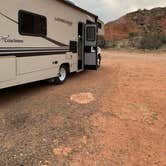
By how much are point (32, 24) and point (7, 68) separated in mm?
1589

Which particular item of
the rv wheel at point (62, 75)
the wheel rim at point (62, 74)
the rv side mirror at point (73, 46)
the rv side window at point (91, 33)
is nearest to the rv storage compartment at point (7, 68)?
the rv wheel at point (62, 75)

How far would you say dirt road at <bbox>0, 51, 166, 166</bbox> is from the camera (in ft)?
14.1

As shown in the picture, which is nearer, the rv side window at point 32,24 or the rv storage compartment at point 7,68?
the rv storage compartment at point 7,68

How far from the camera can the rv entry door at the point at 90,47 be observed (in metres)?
10.9

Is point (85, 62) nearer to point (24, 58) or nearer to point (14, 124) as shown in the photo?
point (24, 58)

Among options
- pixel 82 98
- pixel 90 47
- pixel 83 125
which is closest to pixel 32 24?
pixel 82 98

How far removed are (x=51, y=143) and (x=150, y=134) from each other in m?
1.82

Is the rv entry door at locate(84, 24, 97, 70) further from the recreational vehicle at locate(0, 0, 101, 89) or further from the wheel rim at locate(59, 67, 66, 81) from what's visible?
the wheel rim at locate(59, 67, 66, 81)

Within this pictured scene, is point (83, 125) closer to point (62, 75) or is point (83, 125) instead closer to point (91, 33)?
point (62, 75)

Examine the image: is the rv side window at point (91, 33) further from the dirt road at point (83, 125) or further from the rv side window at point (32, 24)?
the rv side window at point (32, 24)

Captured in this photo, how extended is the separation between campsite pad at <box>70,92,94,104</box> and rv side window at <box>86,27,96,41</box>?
357 cm

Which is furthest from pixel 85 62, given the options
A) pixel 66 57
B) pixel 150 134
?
pixel 150 134

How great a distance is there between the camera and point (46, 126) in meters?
5.45

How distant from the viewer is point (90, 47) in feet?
36.5
